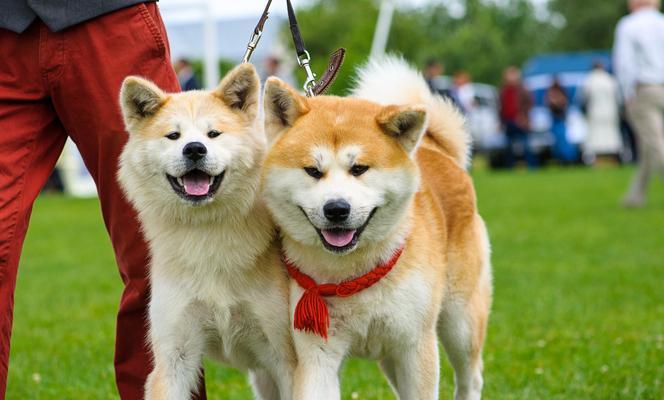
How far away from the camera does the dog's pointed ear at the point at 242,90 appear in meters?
3.40

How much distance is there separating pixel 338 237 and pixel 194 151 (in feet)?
1.90

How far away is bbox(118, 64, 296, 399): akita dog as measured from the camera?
10.7 feet

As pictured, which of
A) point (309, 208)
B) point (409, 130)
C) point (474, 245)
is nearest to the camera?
point (309, 208)

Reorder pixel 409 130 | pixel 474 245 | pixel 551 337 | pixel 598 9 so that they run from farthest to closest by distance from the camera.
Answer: pixel 598 9 → pixel 551 337 → pixel 474 245 → pixel 409 130

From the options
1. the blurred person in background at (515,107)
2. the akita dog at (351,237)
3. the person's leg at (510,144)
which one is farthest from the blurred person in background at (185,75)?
the akita dog at (351,237)

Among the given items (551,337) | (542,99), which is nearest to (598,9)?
(542,99)

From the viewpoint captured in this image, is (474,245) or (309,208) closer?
(309,208)

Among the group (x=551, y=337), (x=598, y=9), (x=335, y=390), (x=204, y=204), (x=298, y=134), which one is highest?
(x=298, y=134)

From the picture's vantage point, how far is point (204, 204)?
3.26m

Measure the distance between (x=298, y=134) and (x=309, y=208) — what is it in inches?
11.8

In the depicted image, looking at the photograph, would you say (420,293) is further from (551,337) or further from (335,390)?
(551,337)

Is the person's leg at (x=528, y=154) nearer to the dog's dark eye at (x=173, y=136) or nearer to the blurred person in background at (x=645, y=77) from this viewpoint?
the blurred person in background at (x=645, y=77)

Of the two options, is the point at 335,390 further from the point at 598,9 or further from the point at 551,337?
the point at 598,9

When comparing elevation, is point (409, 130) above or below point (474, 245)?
above
